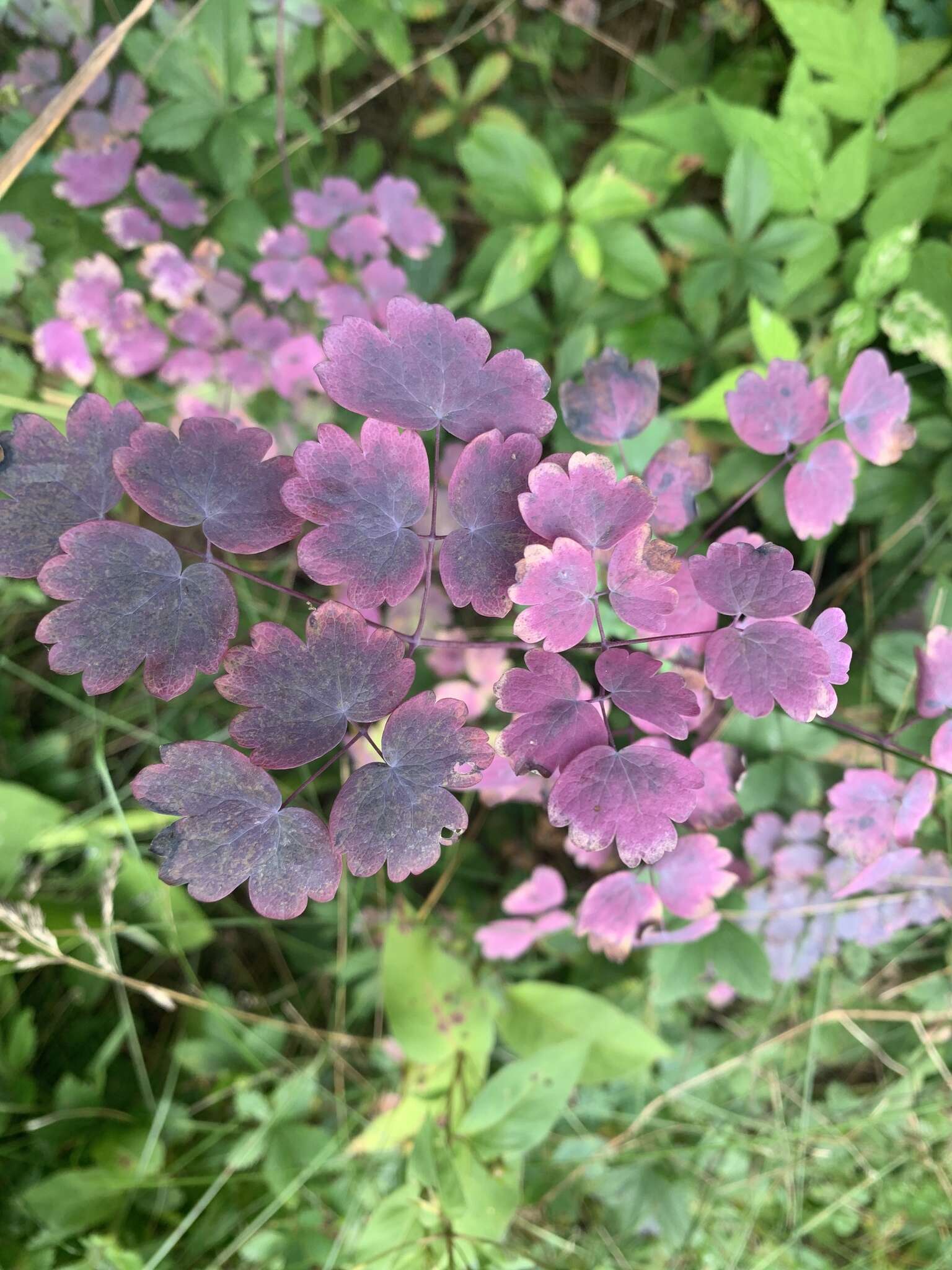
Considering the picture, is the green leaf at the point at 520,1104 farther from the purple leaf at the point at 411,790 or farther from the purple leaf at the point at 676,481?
the purple leaf at the point at 676,481

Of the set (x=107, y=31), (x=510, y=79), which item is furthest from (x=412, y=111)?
(x=107, y=31)

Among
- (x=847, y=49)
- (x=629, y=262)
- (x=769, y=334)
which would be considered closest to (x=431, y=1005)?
(x=769, y=334)

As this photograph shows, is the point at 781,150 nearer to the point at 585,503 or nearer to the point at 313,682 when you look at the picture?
the point at 585,503

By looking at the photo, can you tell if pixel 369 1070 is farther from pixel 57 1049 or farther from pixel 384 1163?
pixel 57 1049

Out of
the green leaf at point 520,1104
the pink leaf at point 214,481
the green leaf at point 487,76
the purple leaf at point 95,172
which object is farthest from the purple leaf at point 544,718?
the green leaf at point 487,76

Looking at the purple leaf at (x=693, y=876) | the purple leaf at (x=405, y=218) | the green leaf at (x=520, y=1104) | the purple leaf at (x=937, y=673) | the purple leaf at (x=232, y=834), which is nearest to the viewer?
the purple leaf at (x=232, y=834)

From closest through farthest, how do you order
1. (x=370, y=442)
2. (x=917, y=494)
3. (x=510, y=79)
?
(x=370, y=442) < (x=917, y=494) < (x=510, y=79)
